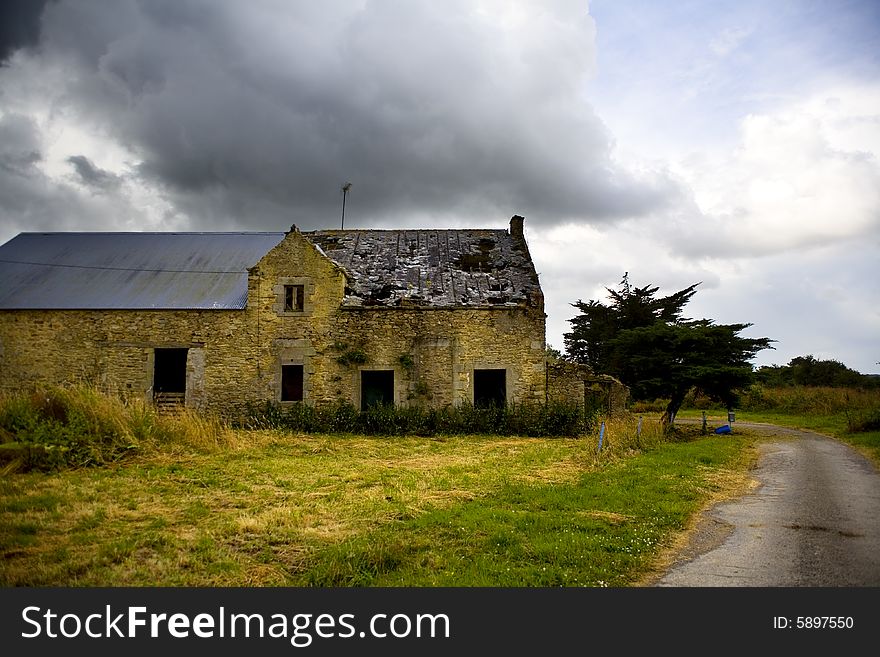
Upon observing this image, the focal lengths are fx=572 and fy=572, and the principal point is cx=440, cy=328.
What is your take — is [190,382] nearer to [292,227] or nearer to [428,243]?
[292,227]

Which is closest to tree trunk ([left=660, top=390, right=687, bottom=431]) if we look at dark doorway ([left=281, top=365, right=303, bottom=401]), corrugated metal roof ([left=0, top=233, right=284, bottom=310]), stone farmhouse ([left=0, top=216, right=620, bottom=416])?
stone farmhouse ([left=0, top=216, right=620, bottom=416])

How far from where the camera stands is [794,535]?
21.3 feet

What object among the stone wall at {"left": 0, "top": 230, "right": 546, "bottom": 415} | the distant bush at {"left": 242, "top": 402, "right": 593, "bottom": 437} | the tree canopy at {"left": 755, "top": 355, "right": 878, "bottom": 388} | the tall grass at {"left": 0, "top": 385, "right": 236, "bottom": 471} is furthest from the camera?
the tree canopy at {"left": 755, "top": 355, "right": 878, "bottom": 388}

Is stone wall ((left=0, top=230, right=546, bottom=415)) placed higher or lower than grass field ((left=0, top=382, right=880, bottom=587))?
higher

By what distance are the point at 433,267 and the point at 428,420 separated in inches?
231

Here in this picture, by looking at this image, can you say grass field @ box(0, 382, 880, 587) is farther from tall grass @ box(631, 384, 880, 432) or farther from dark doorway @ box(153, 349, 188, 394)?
dark doorway @ box(153, 349, 188, 394)

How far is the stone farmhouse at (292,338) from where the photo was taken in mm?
18203

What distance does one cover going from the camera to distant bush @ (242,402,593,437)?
56.5ft

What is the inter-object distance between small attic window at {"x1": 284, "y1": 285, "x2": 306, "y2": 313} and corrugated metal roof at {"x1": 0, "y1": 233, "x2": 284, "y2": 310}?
4.71ft

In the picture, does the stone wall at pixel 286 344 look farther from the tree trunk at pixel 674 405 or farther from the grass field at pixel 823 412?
the grass field at pixel 823 412

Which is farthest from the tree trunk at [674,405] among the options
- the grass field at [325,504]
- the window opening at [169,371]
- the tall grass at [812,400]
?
the window opening at [169,371]

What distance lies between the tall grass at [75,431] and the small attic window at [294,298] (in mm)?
6684

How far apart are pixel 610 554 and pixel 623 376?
16437mm
